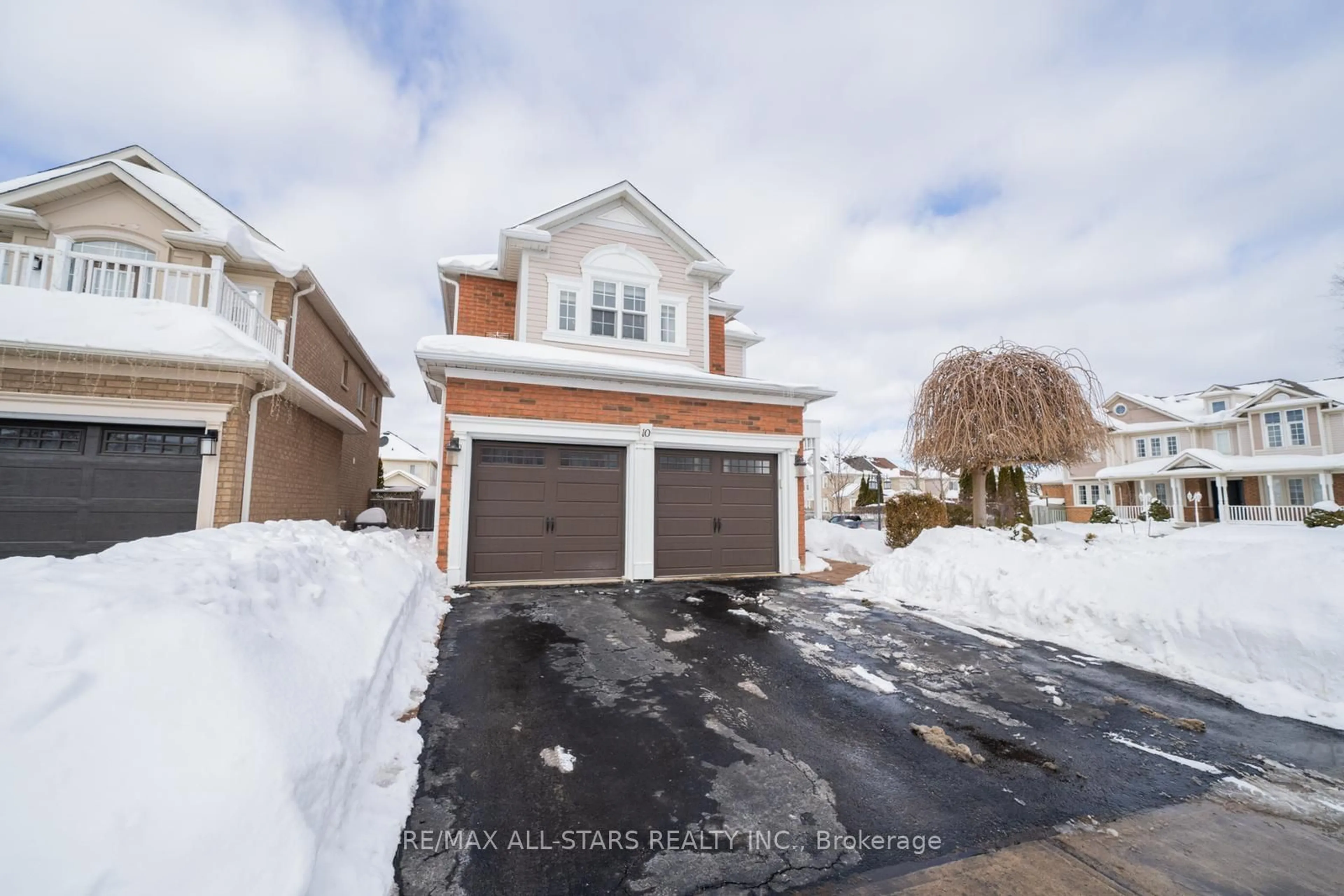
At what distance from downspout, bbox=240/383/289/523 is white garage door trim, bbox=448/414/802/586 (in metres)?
2.75

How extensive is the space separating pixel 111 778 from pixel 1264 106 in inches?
653

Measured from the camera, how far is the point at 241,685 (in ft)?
7.52

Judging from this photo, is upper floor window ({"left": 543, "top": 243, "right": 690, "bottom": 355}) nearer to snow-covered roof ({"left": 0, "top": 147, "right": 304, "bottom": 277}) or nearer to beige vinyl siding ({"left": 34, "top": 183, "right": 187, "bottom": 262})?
snow-covered roof ({"left": 0, "top": 147, "right": 304, "bottom": 277})

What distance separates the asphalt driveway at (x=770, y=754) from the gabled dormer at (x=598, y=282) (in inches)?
294

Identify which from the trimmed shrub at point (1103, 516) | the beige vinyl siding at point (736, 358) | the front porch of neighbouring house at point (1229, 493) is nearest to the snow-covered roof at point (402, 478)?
the beige vinyl siding at point (736, 358)

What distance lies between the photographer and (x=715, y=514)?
10148mm

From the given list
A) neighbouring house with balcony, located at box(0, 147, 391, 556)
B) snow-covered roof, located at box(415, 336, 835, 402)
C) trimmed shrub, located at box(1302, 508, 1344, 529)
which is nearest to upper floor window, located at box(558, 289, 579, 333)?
snow-covered roof, located at box(415, 336, 835, 402)

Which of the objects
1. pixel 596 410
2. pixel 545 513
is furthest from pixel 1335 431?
pixel 545 513

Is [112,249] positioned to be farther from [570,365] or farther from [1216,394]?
[1216,394]

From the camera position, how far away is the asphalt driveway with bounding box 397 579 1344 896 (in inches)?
95.2

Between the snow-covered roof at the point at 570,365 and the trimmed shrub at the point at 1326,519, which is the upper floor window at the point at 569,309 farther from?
the trimmed shrub at the point at 1326,519

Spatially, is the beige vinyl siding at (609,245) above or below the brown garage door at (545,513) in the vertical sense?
above

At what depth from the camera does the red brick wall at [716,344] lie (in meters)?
13.5

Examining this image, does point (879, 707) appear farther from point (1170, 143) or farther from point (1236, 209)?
point (1236, 209)
